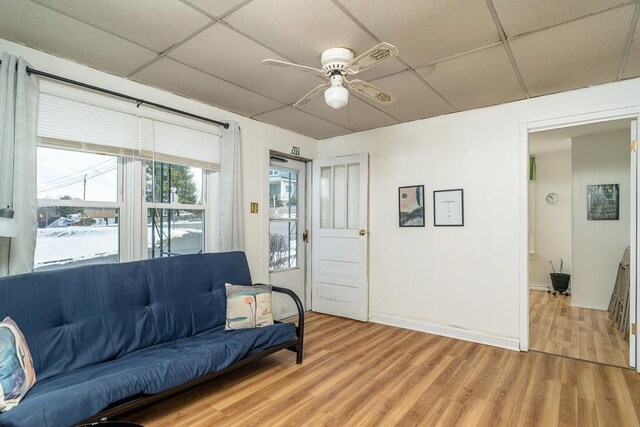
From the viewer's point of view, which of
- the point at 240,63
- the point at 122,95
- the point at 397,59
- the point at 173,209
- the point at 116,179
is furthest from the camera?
the point at 173,209

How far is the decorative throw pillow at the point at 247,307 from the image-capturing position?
2.78 metres

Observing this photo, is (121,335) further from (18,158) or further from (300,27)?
(300,27)

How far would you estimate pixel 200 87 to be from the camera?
2.96m

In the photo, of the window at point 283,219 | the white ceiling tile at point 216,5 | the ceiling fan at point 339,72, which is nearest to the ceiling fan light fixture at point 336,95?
the ceiling fan at point 339,72

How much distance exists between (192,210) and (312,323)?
204 centimetres

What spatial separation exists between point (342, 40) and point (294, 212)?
2.79 meters

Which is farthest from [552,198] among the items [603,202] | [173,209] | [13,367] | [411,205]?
[13,367]

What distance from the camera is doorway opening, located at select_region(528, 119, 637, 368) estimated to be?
3.57m

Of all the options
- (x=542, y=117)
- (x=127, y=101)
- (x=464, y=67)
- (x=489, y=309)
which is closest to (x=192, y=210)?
(x=127, y=101)

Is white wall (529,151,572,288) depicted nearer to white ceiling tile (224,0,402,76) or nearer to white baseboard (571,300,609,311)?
white baseboard (571,300,609,311)

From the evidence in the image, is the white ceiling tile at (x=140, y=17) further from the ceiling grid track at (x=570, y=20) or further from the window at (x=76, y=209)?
the ceiling grid track at (x=570, y=20)

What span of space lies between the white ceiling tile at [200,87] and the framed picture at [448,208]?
2.08 meters

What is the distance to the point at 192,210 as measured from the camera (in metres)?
3.35

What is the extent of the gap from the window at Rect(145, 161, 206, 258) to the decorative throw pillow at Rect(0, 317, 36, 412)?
1.27 m
